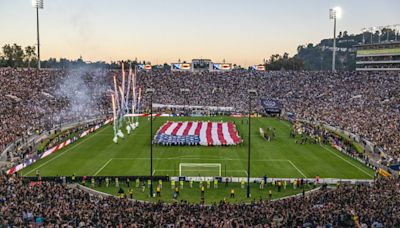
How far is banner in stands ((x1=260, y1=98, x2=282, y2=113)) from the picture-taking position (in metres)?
76.9

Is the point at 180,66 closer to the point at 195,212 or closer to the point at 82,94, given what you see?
the point at 82,94

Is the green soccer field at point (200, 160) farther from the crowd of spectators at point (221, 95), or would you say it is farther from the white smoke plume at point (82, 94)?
the white smoke plume at point (82, 94)

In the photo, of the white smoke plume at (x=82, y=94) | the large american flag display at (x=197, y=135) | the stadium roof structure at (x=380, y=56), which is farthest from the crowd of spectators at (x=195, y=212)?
the stadium roof structure at (x=380, y=56)

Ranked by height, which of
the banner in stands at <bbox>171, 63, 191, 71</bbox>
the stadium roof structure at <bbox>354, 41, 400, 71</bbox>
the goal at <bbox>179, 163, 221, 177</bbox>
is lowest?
the goal at <bbox>179, 163, 221, 177</bbox>

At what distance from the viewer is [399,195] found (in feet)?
69.1

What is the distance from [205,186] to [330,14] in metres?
68.5

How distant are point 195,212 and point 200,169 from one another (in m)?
15.8

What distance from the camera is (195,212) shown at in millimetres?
19812

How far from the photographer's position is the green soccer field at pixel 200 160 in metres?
35.1

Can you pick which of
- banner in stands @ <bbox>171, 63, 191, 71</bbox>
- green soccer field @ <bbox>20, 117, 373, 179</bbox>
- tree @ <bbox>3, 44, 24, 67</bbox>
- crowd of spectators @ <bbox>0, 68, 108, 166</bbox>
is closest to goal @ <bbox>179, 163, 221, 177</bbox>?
green soccer field @ <bbox>20, 117, 373, 179</bbox>

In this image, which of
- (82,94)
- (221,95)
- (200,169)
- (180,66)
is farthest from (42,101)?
(180,66)

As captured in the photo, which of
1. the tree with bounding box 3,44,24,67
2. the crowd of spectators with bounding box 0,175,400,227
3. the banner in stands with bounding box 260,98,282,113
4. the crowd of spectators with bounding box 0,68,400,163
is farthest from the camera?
the tree with bounding box 3,44,24,67

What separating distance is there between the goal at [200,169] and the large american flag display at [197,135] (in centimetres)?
906

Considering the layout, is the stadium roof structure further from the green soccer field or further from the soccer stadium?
the green soccer field
